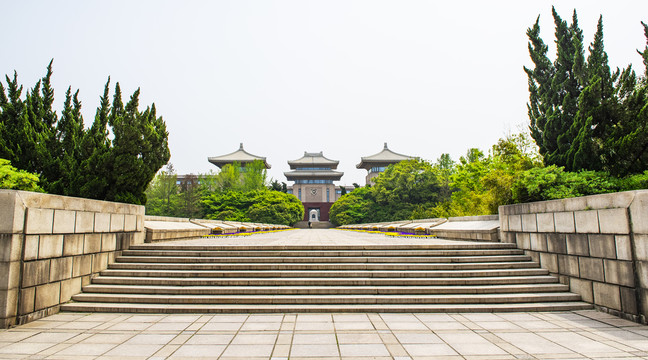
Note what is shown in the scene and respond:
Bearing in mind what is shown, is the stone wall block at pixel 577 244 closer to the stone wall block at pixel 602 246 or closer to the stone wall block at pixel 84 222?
the stone wall block at pixel 602 246

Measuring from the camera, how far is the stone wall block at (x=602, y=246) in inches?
163

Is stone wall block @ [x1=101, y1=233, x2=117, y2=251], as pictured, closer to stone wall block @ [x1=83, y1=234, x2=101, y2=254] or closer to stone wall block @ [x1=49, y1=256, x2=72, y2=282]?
stone wall block @ [x1=83, y1=234, x2=101, y2=254]

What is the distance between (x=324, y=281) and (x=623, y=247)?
151 inches

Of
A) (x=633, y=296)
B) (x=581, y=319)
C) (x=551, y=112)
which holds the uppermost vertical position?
(x=551, y=112)

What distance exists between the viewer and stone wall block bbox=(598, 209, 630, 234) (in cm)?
396

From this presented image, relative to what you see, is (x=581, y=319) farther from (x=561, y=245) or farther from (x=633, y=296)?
(x=561, y=245)

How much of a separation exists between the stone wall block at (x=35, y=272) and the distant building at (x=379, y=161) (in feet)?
153

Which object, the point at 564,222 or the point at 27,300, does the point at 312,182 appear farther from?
the point at 27,300

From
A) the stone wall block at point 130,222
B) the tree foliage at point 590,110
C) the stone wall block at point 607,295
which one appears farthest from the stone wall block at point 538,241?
the stone wall block at point 130,222

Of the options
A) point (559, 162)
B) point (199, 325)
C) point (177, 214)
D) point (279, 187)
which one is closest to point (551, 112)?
point (559, 162)

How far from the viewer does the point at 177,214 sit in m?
31.2

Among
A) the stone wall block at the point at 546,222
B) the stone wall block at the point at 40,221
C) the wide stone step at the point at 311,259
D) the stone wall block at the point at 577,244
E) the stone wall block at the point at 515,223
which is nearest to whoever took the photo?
the stone wall block at the point at 40,221

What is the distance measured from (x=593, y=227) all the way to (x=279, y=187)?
151 ft

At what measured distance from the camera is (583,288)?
4.64m
